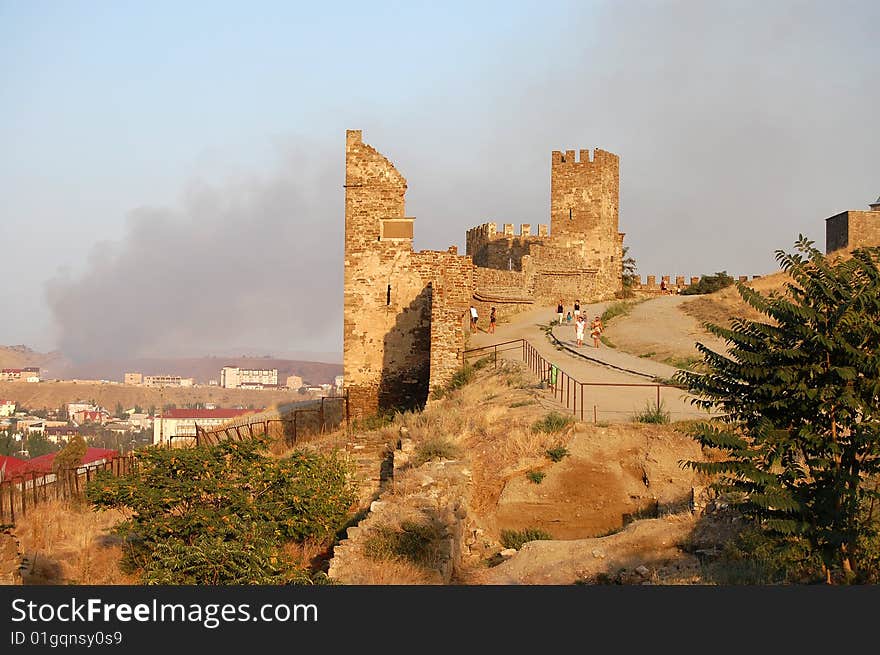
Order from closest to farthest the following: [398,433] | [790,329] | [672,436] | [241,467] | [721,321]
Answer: [790,329] → [241,467] → [672,436] → [398,433] → [721,321]

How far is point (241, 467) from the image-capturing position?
14.6 m

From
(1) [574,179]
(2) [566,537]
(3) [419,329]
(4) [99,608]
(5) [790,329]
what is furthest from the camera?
(1) [574,179]

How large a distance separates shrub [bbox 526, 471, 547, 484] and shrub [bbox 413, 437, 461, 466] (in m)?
1.59

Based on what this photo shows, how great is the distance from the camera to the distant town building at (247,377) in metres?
157

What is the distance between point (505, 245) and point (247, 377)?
116m

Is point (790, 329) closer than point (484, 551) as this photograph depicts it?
Yes

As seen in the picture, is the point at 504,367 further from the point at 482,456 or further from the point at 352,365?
the point at 482,456

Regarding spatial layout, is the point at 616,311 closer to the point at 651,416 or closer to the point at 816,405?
the point at 651,416

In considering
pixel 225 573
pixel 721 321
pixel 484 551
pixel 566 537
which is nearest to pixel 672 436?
pixel 566 537

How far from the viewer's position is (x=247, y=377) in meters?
162

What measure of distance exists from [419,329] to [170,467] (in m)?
14.6

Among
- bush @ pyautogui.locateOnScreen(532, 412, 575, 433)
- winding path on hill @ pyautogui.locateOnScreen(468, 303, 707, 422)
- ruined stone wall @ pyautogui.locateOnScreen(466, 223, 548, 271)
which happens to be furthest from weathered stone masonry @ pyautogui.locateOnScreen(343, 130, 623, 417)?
ruined stone wall @ pyautogui.locateOnScreen(466, 223, 548, 271)

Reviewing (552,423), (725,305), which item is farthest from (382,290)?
(725,305)

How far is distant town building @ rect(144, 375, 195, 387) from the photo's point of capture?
527 ft
